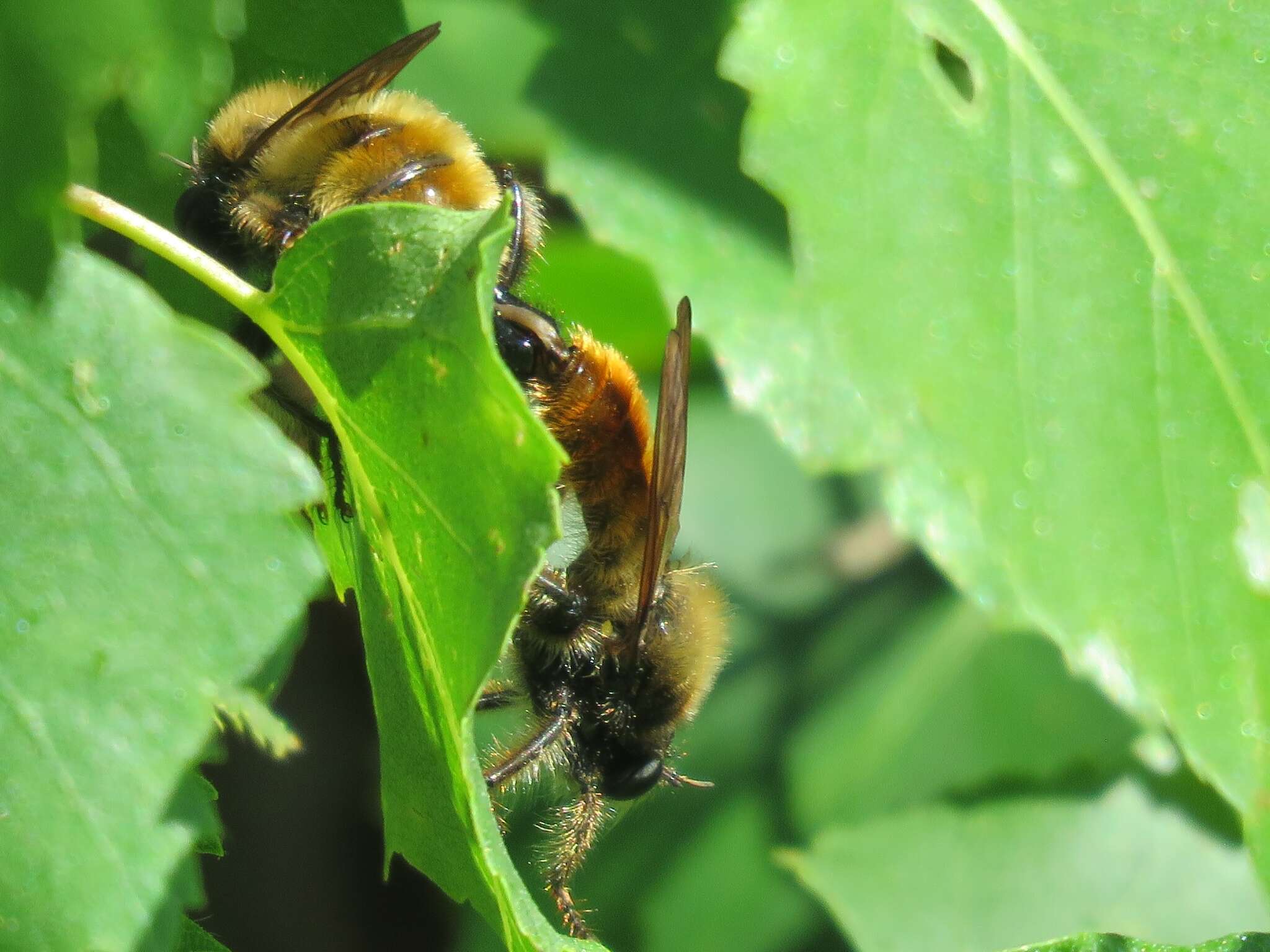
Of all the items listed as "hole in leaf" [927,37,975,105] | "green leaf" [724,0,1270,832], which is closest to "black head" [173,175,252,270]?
"green leaf" [724,0,1270,832]

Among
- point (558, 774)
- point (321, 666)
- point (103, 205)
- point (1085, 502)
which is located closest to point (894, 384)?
point (1085, 502)

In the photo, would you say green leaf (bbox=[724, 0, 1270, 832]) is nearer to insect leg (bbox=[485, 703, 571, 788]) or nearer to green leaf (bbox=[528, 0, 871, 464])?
green leaf (bbox=[528, 0, 871, 464])

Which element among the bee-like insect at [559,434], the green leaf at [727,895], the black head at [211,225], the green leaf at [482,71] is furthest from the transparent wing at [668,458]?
the green leaf at [727,895]

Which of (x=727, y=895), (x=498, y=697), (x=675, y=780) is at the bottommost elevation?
(x=727, y=895)

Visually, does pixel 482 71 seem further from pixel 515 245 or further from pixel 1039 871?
pixel 1039 871

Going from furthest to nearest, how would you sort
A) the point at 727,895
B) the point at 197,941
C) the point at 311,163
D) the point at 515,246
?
the point at 727,895 → the point at 515,246 → the point at 311,163 → the point at 197,941

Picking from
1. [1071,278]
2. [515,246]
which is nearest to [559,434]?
[515,246]
